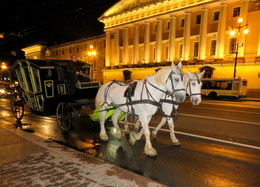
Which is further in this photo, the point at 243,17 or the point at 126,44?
the point at 126,44

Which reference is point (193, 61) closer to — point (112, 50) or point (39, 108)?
point (112, 50)

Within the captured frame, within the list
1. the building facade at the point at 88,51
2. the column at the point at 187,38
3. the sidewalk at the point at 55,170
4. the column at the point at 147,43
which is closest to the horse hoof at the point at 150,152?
the sidewalk at the point at 55,170

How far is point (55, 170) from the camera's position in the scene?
3.30m

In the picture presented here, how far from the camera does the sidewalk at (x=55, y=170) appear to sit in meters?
2.92

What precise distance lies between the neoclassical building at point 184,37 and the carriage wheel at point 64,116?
893 inches

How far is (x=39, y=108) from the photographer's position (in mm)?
6676

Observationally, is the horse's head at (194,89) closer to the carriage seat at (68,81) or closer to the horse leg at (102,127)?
the horse leg at (102,127)

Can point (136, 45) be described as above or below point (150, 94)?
above

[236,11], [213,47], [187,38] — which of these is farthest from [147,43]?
[236,11]

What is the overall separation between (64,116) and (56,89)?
1127 mm

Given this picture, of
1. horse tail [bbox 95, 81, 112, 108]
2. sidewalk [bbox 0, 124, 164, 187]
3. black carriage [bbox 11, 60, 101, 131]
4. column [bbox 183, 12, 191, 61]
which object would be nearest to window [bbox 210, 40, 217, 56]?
column [bbox 183, 12, 191, 61]

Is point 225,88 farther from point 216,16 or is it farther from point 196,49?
point 216,16

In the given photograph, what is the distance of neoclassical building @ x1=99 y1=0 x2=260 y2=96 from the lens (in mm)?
25172

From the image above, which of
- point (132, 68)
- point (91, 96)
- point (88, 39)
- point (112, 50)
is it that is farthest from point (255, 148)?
point (88, 39)
